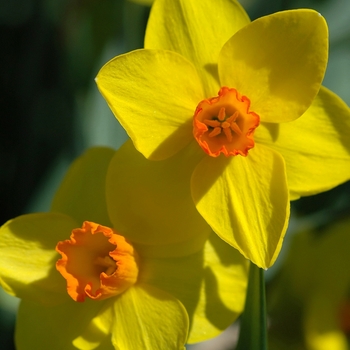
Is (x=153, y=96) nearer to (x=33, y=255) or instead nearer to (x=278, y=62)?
(x=278, y=62)

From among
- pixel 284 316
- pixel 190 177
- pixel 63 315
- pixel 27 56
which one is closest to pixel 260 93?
pixel 190 177

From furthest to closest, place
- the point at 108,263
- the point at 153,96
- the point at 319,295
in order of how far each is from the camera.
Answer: the point at 319,295 < the point at 108,263 < the point at 153,96

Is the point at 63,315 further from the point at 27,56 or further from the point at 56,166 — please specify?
the point at 27,56

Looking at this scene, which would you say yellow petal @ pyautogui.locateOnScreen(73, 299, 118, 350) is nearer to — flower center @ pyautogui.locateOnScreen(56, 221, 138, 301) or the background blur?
flower center @ pyautogui.locateOnScreen(56, 221, 138, 301)

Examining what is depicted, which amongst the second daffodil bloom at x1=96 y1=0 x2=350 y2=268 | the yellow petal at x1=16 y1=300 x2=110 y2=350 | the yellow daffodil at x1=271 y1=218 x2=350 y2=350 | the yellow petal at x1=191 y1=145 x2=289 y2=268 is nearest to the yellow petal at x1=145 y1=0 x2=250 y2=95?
the second daffodil bloom at x1=96 y1=0 x2=350 y2=268

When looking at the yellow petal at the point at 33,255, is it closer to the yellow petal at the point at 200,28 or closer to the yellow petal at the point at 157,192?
the yellow petal at the point at 157,192

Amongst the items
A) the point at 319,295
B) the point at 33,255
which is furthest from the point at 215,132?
the point at 319,295
